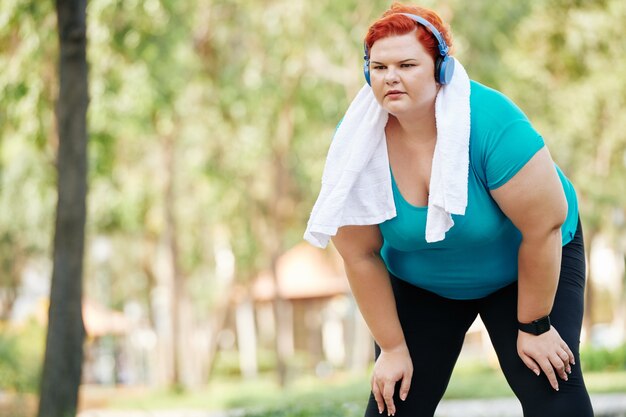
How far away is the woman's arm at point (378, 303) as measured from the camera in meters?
3.17

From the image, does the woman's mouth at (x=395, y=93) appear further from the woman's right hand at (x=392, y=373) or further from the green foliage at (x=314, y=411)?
the green foliage at (x=314, y=411)

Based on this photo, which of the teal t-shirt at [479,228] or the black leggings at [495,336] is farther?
the black leggings at [495,336]

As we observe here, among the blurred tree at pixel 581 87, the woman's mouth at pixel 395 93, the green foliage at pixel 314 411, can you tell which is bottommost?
the green foliage at pixel 314 411

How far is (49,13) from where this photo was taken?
1205cm

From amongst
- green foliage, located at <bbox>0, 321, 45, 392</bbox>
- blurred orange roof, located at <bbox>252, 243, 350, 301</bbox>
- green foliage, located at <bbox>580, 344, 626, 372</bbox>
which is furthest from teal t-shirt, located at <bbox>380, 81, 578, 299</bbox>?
blurred orange roof, located at <bbox>252, 243, 350, 301</bbox>

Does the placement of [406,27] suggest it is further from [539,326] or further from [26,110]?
[26,110]

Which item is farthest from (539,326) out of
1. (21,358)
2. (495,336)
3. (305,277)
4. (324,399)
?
(305,277)

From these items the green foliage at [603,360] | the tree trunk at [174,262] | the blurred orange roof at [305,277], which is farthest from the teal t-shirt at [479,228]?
the blurred orange roof at [305,277]

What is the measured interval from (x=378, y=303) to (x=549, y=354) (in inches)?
19.9

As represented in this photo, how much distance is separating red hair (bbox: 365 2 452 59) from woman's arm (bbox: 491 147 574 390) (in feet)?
1.33

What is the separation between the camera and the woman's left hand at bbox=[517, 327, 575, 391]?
3045 mm

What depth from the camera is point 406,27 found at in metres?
2.92

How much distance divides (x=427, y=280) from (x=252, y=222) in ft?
72.9

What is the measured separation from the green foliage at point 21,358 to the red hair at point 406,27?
10191 millimetres
